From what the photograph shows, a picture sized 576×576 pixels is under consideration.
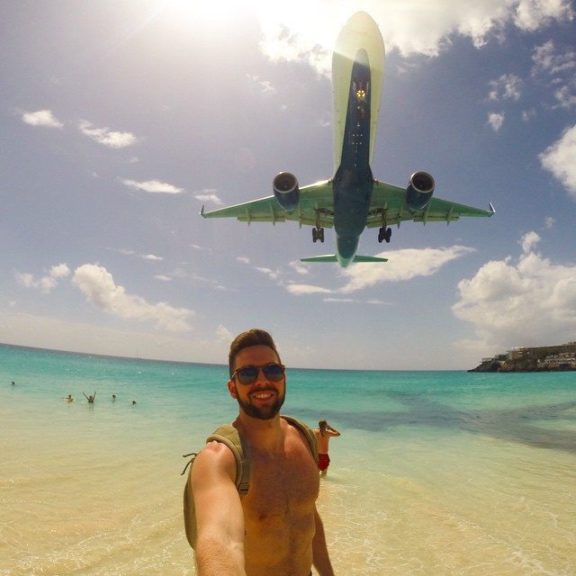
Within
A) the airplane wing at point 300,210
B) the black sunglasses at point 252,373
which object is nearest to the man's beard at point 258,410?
the black sunglasses at point 252,373

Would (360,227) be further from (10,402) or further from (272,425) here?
(10,402)

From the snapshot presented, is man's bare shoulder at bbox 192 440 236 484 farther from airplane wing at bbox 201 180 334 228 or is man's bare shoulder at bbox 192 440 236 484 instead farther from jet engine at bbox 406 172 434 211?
airplane wing at bbox 201 180 334 228

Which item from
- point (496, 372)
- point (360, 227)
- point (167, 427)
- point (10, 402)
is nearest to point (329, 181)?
point (360, 227)

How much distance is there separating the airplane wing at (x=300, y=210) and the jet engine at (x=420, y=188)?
4.02m

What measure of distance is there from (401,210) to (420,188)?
5.35 m

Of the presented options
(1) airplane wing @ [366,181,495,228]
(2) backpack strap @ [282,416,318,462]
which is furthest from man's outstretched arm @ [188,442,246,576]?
(1) airplane wing @ [366,181,495,228]

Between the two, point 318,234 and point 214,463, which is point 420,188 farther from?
point 214,463

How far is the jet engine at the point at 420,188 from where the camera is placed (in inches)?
608

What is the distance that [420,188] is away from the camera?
15500mm

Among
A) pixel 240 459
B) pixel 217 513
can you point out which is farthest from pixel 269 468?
pixel 217 513

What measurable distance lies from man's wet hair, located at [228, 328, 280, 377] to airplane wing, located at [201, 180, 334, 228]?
55.2 feet

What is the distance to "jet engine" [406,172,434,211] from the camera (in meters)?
15.5

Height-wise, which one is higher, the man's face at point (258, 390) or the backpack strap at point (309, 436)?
the man's face at point (258, 390)

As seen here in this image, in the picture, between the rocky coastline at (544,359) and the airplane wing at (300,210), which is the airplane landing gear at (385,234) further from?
the rocky coastline at (544,359)
